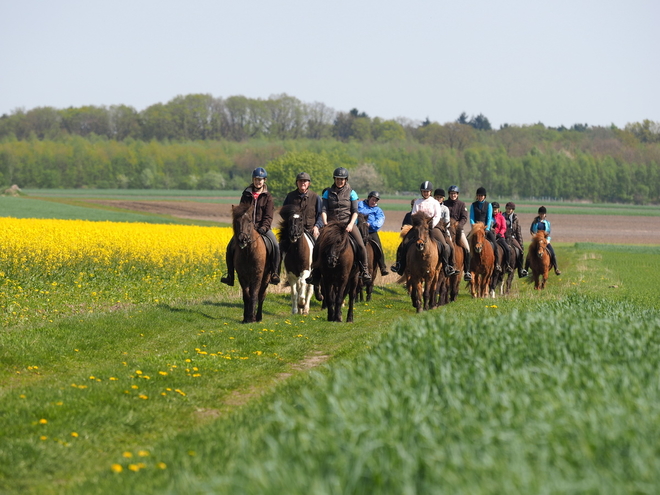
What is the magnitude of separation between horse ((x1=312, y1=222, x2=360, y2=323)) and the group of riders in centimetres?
14

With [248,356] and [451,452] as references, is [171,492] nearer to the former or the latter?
[451,452]

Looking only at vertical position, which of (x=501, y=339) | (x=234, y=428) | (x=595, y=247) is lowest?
(x=595, y=247)

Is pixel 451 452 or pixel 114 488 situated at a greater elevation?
pixel 451 452

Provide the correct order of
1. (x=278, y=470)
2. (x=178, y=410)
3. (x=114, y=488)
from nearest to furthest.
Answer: (x=278, y=470), (x=114, y=488), (x=178, y=410)

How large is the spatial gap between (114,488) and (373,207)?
15681mm

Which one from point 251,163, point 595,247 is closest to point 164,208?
point 595,247

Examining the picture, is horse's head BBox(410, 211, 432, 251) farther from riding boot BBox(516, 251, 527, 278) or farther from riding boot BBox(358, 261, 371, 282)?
riding boot BBox(516, 251, 527, 278)

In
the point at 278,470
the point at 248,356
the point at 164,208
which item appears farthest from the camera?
the point at 164,208

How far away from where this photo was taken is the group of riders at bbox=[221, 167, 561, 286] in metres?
14.4

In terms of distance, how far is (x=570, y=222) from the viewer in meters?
78.2

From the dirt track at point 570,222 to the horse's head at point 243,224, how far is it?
4716 cm

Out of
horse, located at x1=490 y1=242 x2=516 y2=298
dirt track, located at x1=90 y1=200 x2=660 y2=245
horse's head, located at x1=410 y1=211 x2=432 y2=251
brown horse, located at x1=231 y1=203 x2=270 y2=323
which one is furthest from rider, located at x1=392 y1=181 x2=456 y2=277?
dirt track, located at x1=90 y1=200 x2=660 y2=245

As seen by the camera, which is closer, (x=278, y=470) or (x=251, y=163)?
(x=278, y=470)

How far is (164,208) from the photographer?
3108 inches
